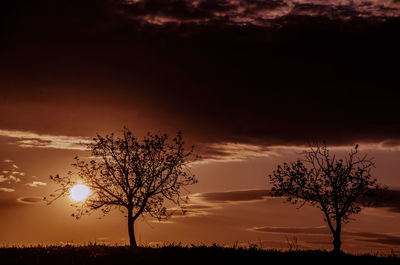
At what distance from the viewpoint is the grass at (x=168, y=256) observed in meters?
26.4

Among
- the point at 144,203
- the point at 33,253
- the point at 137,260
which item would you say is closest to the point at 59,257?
the point at 33,253

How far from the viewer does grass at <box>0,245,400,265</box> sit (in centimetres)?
2636

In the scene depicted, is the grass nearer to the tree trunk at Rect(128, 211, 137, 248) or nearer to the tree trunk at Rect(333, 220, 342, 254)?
the tree trunk at Rect(128, 211, 137, 248)

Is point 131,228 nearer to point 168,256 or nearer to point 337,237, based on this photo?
point 168,256

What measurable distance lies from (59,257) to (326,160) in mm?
25624

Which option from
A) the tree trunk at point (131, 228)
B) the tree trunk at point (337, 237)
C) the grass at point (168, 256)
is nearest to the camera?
the grass at point (168, 256)

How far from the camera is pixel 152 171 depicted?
133ft

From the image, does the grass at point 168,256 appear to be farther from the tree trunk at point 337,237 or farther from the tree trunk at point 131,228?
the tree trunk at point 337,237

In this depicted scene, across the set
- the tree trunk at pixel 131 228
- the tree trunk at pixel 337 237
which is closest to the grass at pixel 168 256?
the tree trunk at pixel 131 228

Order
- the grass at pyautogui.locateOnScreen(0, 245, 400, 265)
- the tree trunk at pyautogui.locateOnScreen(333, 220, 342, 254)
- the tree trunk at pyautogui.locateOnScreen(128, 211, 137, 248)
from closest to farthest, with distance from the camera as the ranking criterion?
1. the grass at pyautogui.locateOnScreen(0, 245, 400, 265)
2. the tree trunk at pyautogui.locateOnScreen(128, 211, 137, 248)
3. the tree trunk at pyautogui.locateOnScreen(333, 220, 342, 254)

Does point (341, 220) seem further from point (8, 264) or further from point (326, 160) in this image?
point (8, 264)

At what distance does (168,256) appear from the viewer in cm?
2705

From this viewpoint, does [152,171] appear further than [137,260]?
Yes

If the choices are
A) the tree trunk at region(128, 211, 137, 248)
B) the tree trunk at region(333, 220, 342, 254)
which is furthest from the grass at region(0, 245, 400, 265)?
the tree trunk at region(333, 220, 342, 254)
